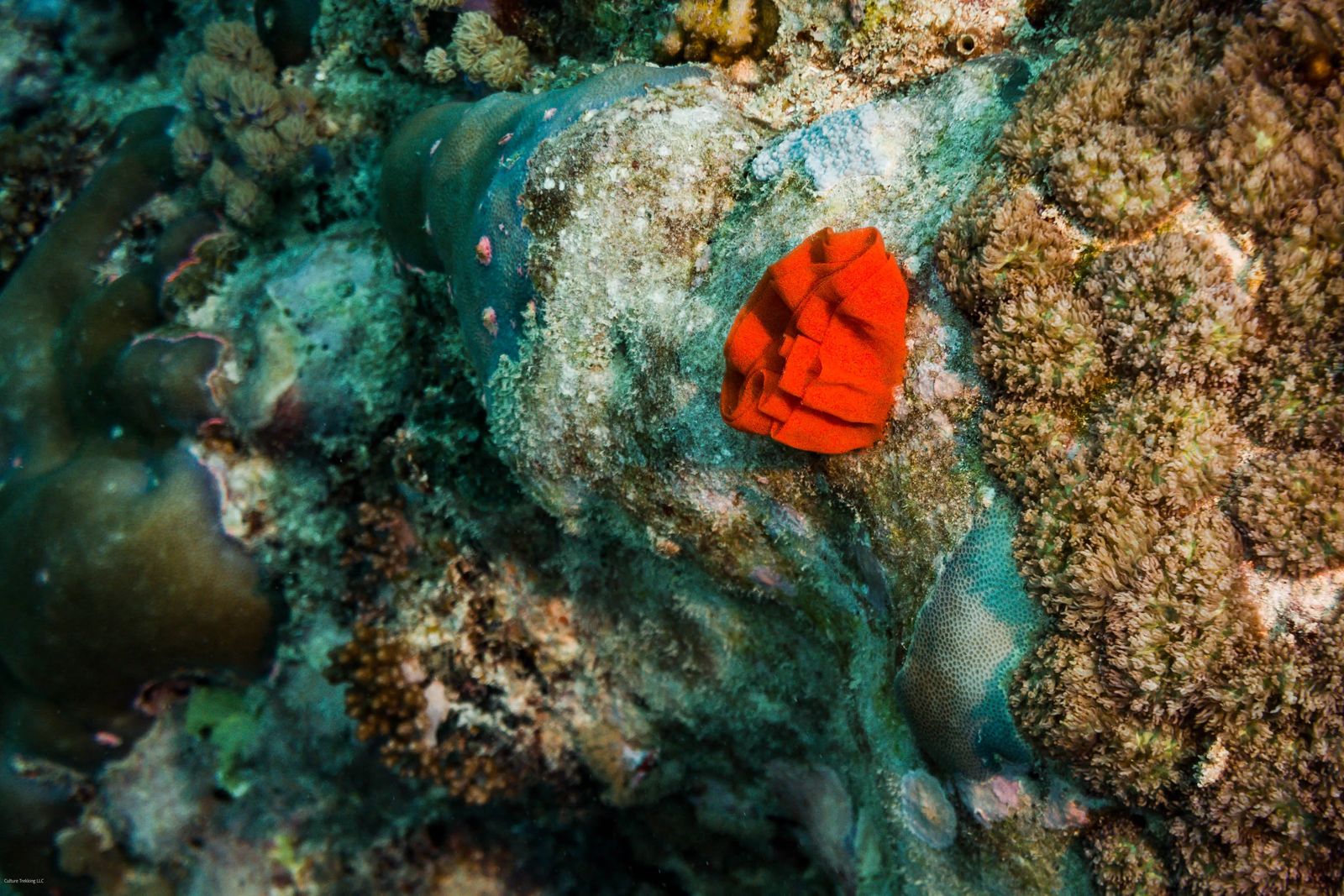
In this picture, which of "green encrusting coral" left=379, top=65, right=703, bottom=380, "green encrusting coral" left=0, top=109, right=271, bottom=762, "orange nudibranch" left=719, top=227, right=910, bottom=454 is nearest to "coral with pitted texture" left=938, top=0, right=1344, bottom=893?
"orange nudibranch" left=719, top=227, right=910, bottom=454

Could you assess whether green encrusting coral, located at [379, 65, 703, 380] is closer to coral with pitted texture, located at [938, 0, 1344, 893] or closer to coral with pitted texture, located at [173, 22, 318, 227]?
coral with pitted texture, located at [173, 22, 318, 227]

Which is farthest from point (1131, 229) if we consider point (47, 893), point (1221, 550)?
point (47, 893)

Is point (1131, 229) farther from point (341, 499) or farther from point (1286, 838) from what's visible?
point (341, 499)

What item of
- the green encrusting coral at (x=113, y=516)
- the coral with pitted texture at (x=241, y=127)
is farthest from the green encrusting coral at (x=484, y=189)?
the green encrusting coral at (x=113, y=516)

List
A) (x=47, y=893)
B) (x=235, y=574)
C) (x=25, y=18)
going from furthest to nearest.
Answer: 1. (x=25, y=18)
2. (x=47, y=893)
3. (x=235, y=574)

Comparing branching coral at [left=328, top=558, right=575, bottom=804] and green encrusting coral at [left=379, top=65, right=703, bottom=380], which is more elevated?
green encrusting coral at [left=379, top=65, right=703, bottom=380]

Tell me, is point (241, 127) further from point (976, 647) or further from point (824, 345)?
point (976, 647)
